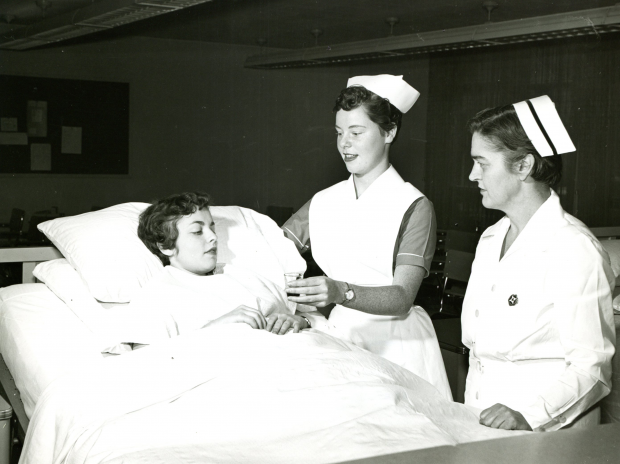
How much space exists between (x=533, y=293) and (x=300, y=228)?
86 centimetres

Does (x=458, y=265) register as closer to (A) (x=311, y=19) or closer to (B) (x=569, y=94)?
(B) (x=569, y=94)

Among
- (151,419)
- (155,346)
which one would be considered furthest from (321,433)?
(155,346)

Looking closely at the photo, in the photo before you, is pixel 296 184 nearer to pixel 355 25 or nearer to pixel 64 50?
pixel 355 25

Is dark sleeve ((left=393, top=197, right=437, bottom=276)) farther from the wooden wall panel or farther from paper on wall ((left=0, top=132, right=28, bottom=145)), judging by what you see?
paper on wall ((left=0, top=132, right=28, bottom=145))

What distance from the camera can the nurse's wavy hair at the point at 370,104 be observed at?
6.34ft

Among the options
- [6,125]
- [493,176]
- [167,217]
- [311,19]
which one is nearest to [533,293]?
[493,176]

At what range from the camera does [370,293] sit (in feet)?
5.76

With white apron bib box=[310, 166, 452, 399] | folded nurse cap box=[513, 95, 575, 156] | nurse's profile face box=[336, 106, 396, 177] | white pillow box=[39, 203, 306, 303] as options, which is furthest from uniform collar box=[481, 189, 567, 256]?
white pillow box=[39, 203, 306, 303]

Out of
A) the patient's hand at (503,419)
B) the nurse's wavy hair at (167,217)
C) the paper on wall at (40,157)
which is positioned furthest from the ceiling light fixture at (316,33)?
the patient's hand at (503,419)

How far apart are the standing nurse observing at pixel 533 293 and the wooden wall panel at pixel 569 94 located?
60 cm

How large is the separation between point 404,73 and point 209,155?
2.69ft

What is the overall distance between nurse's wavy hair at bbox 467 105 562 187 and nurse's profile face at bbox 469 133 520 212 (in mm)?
14

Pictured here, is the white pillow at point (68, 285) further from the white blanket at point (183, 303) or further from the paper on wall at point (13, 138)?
the paper on wall at point (13, 138)

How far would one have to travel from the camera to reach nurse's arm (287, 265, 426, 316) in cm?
163
